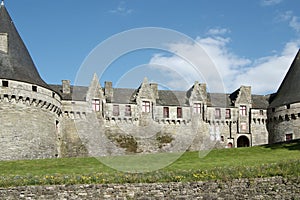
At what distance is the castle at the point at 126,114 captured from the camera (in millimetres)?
33250

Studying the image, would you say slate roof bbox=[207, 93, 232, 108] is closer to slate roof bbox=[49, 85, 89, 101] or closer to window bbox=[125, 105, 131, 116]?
window bbox=[125, 105, 131, 116]

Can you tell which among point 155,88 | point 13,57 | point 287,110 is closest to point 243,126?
point 287,110

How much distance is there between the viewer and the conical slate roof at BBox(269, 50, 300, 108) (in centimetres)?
4262

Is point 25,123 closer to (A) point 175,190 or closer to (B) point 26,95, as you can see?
(B) point 26,95

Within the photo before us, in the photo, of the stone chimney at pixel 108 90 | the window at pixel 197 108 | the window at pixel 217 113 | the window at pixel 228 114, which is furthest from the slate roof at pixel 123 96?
the window at pixel 228 114

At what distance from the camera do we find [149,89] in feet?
141

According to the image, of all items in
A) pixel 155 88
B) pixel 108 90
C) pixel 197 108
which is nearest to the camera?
pixel 108 90

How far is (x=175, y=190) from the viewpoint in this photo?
1969 centimetres

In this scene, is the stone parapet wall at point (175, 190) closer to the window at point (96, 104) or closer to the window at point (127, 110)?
the window at point (96, 104)

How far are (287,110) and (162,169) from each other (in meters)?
22.8

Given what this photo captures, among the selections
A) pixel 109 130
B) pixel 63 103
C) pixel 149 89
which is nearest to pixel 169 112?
pixel 149 89

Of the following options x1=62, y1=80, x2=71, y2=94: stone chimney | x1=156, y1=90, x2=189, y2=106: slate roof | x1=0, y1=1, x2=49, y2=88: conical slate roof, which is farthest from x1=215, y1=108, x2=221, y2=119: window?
x1=0, y1=1, x2=49, y2=88: conical slate roof

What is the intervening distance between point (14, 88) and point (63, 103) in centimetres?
736

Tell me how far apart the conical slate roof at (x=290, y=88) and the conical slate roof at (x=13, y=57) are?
21.0 m
